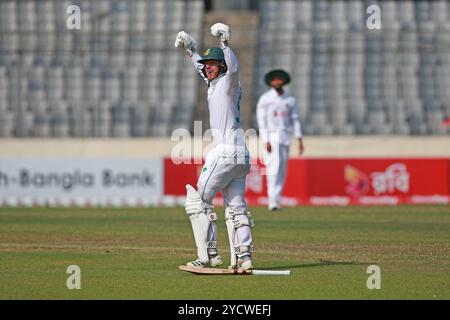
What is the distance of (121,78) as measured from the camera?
3253 centimetres

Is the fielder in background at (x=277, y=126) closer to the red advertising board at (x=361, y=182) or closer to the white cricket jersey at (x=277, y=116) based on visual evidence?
the white cricket jersey at (x=277, y=116)

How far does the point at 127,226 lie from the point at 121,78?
14.0 meters

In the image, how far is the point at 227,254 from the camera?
14.7m

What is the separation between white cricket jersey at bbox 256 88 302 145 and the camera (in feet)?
74.8

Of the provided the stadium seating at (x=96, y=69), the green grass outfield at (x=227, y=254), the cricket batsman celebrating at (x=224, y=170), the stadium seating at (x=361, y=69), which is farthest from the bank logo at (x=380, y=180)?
the cricket batsman celebrating at (x=224, y=170)

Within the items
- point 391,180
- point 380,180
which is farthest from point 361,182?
point 391,180

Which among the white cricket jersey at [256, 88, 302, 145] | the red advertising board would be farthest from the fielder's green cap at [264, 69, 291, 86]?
the red advertising board

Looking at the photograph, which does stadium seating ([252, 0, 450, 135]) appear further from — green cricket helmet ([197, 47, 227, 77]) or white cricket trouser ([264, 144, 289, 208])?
green cricket helmet ([197, 47, 227, 77])

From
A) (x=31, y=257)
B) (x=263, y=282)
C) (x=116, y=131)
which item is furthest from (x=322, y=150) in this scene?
(x=263, y=282)

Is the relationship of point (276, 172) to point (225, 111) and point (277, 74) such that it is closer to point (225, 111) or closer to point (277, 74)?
point (277, 74)

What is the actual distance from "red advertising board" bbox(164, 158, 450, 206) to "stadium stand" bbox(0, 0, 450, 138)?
13.0 feet

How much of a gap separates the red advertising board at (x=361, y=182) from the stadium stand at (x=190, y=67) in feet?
13.0

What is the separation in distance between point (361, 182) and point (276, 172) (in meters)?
4.40
